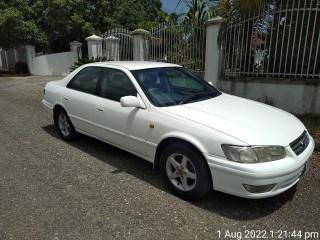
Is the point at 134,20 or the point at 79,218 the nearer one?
the point at 79,218

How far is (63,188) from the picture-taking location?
152 inches

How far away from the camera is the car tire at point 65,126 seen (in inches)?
213

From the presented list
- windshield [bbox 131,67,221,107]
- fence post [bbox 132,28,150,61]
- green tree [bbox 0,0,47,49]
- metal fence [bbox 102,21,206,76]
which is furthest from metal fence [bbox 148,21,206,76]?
green tree [bbox 0,0,47,49]

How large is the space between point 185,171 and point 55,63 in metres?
16.3

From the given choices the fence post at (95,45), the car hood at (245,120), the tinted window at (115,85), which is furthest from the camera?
the fence post at (95,45)

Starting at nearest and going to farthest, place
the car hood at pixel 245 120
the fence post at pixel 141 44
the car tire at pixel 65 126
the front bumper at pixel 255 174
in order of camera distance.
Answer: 1. the front bumper at pixel 255 174
2. the car hood at pixel 245 120
3. the car tire at pixel 65 126
4. the fence post at pixel 141 44

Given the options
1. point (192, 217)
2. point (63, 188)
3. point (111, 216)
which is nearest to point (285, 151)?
point (192, 217)

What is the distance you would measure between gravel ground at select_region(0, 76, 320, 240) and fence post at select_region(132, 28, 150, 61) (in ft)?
21.9

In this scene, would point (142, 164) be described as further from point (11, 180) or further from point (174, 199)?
point (11, 180)

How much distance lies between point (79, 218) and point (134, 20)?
19132mm

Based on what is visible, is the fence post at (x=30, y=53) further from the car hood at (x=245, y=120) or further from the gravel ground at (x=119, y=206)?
the car hood at (x=245, y=120)

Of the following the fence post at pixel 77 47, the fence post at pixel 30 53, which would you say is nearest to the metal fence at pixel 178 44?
the fence post at pixel 77 47

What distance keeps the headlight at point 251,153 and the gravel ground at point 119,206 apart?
658 millimetres

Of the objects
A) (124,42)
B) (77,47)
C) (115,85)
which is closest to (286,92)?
(115,85)
